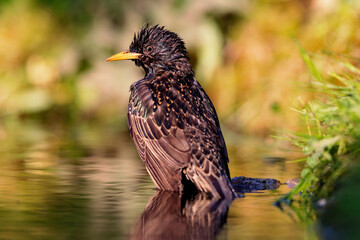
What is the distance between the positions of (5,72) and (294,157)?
8.87 m

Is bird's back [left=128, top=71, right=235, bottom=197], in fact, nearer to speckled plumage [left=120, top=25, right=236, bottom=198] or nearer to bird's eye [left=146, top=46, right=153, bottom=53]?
speckled plumage [left=120, top=25, right=236, bottom=198]

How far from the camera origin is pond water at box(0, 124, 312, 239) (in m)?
4.78

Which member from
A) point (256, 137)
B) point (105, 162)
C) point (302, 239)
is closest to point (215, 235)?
point (302, 239)

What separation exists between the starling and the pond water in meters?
0.27

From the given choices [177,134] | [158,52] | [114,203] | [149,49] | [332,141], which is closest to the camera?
[332,141]

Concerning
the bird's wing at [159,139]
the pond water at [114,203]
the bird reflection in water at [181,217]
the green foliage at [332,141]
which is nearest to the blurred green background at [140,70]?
the pond water at [114,203]

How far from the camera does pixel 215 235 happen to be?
4.60 meters

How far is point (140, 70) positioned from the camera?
16328 millimetres

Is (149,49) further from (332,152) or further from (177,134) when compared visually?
(332,152)

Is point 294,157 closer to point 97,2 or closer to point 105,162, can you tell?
point 105,162

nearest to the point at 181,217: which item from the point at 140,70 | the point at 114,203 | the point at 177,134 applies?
the point at 114,203

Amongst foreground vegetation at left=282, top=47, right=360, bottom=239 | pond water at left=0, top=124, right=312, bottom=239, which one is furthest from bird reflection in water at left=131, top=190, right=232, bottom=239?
foreground vegetation at left=282, top=47, right=360, bottom=239

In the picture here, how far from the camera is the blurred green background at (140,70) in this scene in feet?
40.7

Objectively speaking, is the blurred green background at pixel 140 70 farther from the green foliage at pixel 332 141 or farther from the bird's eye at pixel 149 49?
the green foliage at pixel 332 141
